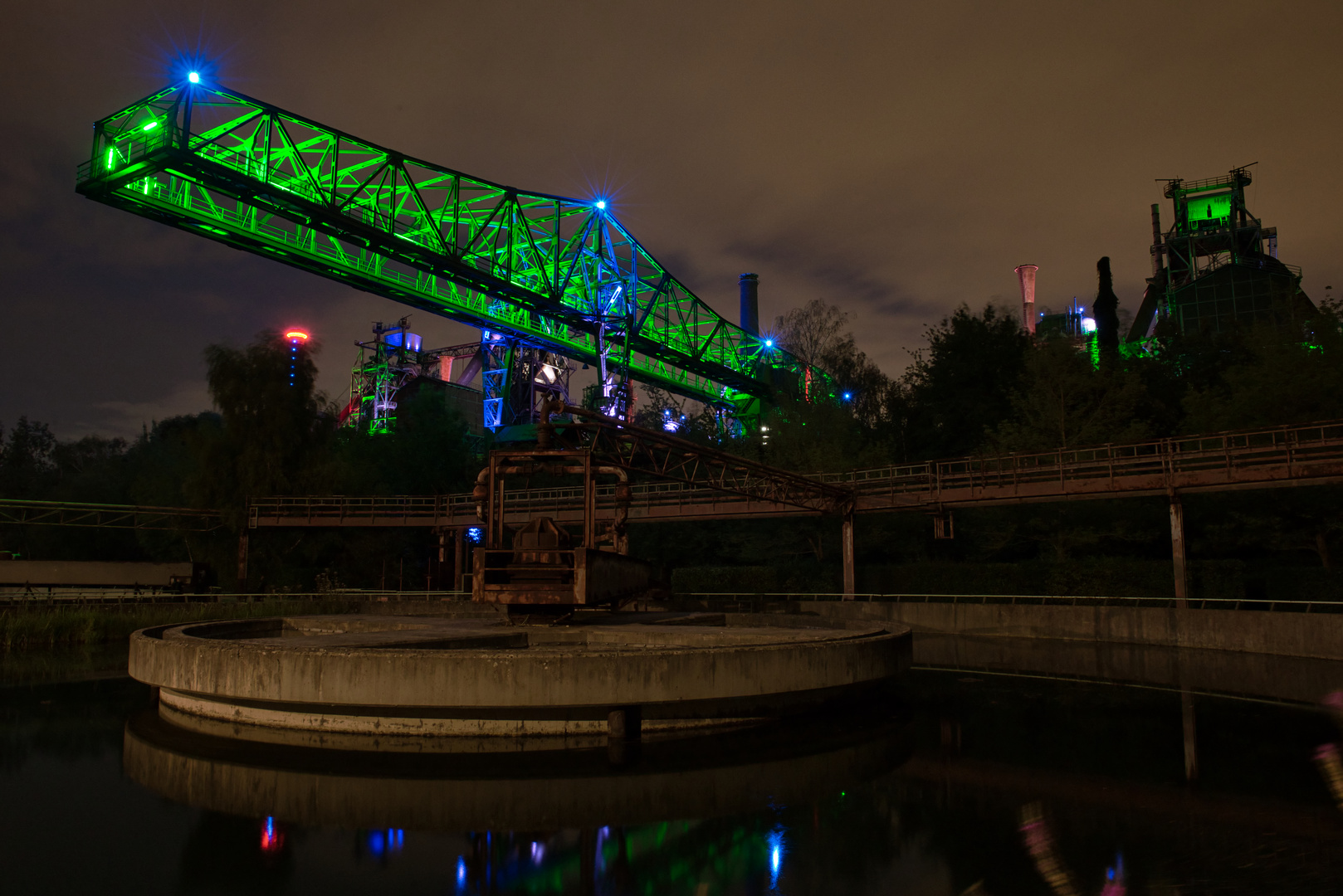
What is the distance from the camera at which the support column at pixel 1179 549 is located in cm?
2464

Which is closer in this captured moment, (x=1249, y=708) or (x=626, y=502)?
(x=1249, y=708)

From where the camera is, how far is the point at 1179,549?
2512cm

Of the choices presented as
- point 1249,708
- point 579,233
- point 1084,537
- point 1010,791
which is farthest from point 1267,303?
point 1010,791

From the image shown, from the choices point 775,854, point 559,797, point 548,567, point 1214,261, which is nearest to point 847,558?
point 548,567

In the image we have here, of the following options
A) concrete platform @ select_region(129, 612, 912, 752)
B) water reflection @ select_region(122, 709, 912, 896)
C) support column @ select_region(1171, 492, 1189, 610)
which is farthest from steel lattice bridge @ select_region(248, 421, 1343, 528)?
water reflection @ select_region(122, 709, 912, 896)

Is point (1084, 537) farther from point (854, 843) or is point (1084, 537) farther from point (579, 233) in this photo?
point (579, 233)

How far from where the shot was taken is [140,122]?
34.0 metres

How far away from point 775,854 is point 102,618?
927 inches

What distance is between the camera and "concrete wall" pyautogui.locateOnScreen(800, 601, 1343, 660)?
775 inches

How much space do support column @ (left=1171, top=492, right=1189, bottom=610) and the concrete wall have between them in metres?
1.59

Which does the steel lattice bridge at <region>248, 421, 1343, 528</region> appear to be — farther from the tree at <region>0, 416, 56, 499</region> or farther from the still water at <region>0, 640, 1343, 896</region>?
the tree at <region>0, 416, 56, 499</region>

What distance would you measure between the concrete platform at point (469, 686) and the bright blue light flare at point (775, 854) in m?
3.18

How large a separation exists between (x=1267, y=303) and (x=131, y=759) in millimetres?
82252

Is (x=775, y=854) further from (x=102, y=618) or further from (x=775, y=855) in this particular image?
(x=102, y=618)
